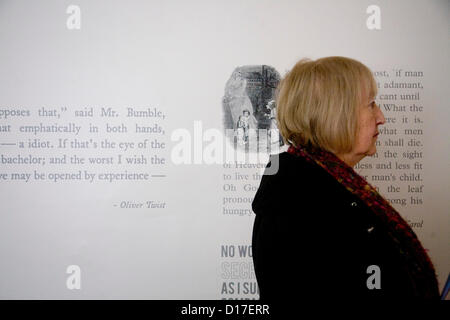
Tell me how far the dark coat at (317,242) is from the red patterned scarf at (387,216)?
0.10ft

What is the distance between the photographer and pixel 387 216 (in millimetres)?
1158

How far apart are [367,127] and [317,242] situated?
16.6 inches

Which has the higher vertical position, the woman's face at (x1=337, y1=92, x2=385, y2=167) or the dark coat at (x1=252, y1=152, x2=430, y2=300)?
the woman's face at (x1=337, y1=92, x2=385, y2=167)

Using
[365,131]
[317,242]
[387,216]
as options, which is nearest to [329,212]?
[317,242]

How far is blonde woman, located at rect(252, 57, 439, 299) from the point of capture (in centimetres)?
103

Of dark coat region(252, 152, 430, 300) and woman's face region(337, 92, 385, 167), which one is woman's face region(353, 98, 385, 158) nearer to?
woman's face region(337, 92, 385, 167)

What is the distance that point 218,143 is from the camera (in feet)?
6.83

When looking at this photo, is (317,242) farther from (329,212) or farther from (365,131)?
(365,131)

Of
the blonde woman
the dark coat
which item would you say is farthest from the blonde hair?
the dark coat

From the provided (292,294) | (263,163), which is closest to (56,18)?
(263,163)

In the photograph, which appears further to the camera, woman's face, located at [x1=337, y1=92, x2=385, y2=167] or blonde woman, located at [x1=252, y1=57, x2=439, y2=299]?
woman's face, located at [x1=337, y1=92, x2=385, y2=167]

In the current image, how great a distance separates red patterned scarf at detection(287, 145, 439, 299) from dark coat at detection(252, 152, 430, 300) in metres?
0.03

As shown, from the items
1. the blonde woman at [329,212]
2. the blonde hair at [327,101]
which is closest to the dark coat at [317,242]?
the blonde woman at [329,212]
